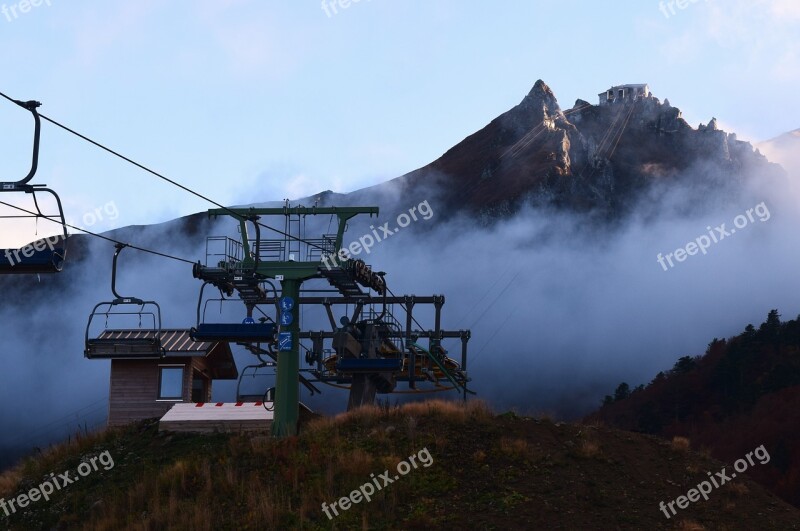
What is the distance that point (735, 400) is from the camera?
113 meters

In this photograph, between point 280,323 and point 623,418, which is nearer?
point 280,323

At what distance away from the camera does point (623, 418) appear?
126 meters

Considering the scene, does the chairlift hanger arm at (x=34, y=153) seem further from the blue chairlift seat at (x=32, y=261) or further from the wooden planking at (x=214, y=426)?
the wooden planking at (x=214, y=426)

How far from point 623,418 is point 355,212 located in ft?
301

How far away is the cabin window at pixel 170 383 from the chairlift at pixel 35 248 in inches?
986

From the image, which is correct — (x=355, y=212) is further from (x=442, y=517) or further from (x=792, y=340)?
(x=792, y=340)

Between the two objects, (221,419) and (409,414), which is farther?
(221,419)

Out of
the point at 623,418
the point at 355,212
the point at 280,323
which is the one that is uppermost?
the point at 355,212

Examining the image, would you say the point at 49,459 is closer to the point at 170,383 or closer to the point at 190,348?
the point at 170,383

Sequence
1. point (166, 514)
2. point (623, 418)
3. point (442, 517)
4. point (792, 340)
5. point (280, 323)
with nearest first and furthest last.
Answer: point (442, 517) → point (166, 514) → point (280, 323) → point (792, 340) → point (623, 418)

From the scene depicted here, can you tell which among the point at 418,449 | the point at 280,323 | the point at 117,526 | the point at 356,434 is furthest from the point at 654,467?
the point at 117,526

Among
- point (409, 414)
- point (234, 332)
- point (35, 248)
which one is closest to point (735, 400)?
point (409, 414)

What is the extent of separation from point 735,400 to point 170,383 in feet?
262

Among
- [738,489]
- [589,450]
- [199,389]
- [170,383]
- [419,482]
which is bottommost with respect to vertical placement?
[738,489]
